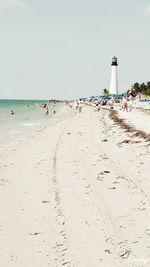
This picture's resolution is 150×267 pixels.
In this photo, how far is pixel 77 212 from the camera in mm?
7438

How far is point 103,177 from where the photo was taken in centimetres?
1030

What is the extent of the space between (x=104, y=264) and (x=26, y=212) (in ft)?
9.38

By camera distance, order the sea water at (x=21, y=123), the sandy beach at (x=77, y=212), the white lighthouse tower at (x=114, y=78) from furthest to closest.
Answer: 1. the white lighthouse tower at (x=114, y=78)
2. the sea water at (x=21, y=123)
3. the sandy beach at (x=77, y=212)

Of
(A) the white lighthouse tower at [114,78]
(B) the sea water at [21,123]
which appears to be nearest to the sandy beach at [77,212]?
(B) the sea water at [21,123]

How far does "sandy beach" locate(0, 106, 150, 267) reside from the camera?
5508mm

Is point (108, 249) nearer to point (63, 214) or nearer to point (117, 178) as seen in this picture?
point (63, 214)

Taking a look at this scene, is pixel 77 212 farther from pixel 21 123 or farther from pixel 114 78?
pixel 114 78

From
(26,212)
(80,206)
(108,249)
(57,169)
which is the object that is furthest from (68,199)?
(57,169)

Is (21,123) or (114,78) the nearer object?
(21,123)

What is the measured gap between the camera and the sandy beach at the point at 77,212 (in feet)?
18.1

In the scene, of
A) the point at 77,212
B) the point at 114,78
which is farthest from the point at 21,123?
the point at 114,78

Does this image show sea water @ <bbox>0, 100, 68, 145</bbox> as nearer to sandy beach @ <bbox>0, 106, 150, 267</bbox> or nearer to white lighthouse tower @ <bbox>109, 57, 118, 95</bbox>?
sandy beach @ <bbox>0, 106, 150, 267</bbox>

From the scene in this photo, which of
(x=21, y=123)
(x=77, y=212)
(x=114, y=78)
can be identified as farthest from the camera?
(x=114, y=78)

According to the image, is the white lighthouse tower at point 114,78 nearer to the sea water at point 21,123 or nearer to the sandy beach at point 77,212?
the sea water at point 21,123
